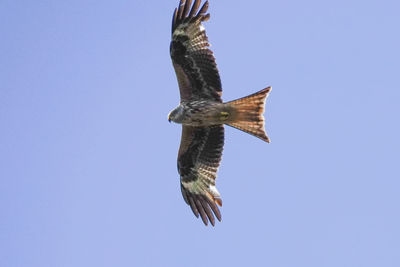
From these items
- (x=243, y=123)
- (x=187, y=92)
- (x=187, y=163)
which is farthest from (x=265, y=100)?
(x=187, y=163)

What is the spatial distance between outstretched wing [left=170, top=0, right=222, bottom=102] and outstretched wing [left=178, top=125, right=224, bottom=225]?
843mm

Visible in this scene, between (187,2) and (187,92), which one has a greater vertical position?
(187,2)

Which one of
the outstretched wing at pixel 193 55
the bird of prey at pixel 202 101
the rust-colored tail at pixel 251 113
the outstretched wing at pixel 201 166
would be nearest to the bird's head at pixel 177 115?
the bird of prey at pixel 202 101

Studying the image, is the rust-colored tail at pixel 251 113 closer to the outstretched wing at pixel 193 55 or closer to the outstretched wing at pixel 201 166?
the outstretched wing at pixel 193 55

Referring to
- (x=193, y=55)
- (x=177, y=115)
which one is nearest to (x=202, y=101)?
(x=177, y=115)

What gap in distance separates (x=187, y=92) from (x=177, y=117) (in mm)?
494

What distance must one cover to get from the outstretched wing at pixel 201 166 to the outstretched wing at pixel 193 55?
84 centimetres

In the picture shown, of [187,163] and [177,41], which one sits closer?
[177,41]

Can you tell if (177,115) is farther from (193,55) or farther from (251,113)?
A: (251,113)

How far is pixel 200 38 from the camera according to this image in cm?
1197

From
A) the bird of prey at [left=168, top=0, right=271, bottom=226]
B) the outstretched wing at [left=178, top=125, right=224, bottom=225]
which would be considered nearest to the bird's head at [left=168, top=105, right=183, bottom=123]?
the bird of prey at [left=168, top=0, right=271, bottom=226]

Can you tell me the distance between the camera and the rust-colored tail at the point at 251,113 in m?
11.6

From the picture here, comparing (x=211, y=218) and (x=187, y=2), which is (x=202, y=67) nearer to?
(x=187, y=2)

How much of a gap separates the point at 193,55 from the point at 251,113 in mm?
1450
